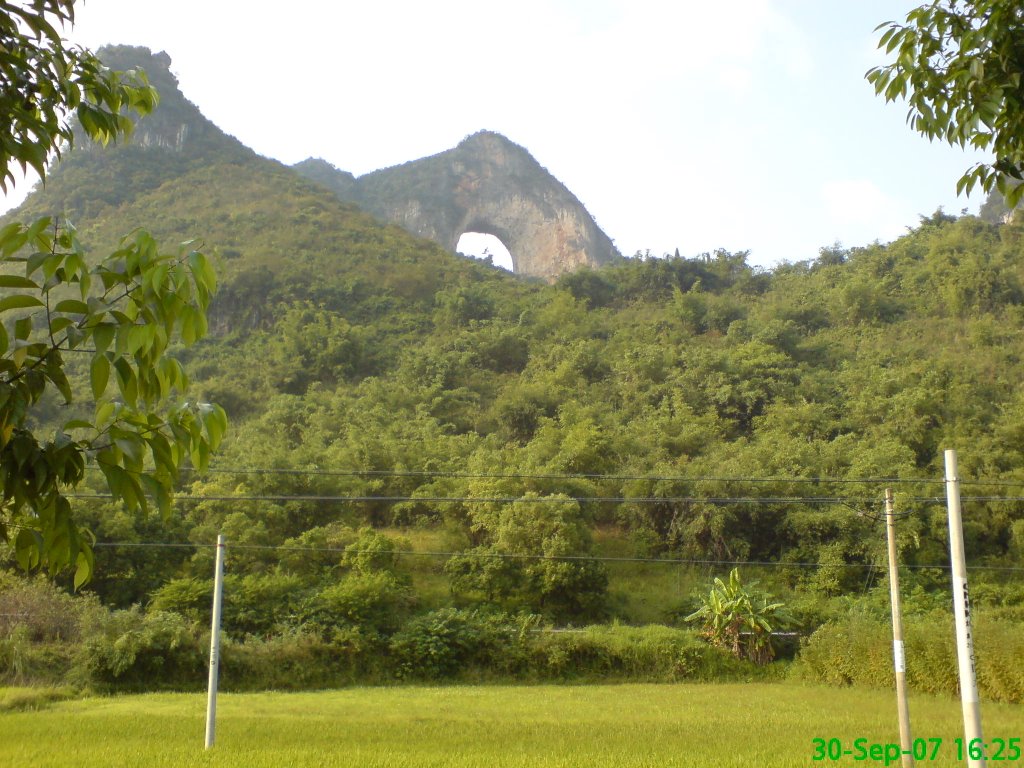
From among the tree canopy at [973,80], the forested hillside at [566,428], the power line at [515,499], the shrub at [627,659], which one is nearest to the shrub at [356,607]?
the forested hillside at [566,428]

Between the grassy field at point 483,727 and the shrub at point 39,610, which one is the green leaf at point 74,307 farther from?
the shrub at point 39,610

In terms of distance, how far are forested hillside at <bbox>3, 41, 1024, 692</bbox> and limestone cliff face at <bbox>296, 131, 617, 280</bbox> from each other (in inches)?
816

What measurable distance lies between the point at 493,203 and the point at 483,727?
69.8 m

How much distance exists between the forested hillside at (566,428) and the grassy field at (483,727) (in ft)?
11.4

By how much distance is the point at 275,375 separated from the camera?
40.7 metres

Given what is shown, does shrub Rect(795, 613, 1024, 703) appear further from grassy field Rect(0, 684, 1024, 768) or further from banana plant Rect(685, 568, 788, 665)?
banana plant Rect(685, 568, 788, 665)

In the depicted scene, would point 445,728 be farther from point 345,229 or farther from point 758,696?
point 345,229

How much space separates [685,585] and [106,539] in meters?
16.1

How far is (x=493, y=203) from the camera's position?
80.8 metres

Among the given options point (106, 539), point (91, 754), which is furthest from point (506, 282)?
point (91, 754)

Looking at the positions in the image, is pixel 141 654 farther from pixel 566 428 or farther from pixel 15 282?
pixel 15 282

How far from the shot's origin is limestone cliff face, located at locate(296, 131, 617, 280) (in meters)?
77.3
